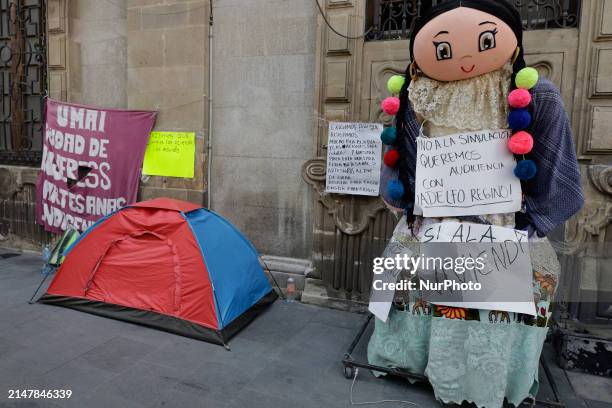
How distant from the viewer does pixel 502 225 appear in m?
3.00

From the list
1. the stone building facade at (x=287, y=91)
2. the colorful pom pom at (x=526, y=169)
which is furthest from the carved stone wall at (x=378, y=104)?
the colorful pom pom at (x=526, y=169)

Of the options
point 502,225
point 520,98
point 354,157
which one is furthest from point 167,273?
point 520,98

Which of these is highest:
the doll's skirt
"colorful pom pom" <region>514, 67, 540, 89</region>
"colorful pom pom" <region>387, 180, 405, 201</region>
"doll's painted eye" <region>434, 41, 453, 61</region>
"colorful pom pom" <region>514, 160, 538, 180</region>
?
"doll's painted eye" <region>434, 41, 453, 61</region>

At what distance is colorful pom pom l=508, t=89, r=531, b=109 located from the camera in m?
2.68

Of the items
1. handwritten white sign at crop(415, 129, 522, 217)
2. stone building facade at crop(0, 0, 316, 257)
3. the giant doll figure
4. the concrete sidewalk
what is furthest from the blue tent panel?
handwritten white sign at crop(415, 129, 522, 217)

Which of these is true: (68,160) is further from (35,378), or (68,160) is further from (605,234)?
(605,234)

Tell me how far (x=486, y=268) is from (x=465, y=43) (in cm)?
149

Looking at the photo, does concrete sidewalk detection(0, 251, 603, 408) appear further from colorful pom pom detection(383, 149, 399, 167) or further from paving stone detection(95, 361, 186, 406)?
colorful pom pom detection(383, 149, 399, 167)

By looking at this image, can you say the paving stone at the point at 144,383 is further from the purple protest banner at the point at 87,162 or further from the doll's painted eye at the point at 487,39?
the doll's painted eye at the point at 487,39

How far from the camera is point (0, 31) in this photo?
6.87 meters

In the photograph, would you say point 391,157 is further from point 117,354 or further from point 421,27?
point 117,354

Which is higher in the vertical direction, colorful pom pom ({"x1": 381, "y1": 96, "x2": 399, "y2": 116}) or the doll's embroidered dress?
colorful pom pom ({"x1": 381, "y1": 96, "x2": 399, "y2": 116})

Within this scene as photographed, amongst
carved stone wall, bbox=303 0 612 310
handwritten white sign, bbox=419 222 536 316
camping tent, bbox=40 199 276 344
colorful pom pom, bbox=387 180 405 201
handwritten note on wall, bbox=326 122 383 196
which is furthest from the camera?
handwritten note on wall, bbox=326 122 383 196

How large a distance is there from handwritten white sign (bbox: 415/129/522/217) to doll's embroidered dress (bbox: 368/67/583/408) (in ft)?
0.25
